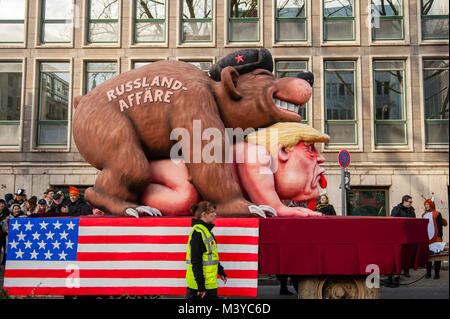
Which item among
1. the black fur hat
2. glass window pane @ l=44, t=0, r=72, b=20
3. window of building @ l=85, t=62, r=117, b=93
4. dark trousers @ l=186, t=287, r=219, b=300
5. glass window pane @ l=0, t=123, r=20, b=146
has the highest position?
glass window pane @ l=44, t=0, r=72, b=20

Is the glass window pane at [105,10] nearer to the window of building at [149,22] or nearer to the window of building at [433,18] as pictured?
the window of building at [149,22]

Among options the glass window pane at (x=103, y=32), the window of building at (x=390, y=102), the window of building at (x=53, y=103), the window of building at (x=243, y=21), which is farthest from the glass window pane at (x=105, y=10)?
the window of building at (x=390, y=102)

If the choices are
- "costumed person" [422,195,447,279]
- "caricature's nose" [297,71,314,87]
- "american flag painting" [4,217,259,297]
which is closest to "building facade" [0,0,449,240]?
"costumed person" [422,195,447,279]

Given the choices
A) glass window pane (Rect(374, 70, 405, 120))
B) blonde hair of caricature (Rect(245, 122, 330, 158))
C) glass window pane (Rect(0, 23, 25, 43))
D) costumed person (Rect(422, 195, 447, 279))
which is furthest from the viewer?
glass window pane (Rect(0, 23, 25, 43))

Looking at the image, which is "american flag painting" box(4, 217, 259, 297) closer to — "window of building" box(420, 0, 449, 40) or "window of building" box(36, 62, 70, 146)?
"window of building" box(36, 62, 70, 146)

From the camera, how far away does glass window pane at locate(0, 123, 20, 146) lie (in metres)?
15.4

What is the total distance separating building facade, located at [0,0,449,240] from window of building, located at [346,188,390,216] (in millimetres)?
33

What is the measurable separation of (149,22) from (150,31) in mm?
299

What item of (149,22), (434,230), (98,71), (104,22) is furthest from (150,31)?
(434,230)

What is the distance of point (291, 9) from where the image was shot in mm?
15578

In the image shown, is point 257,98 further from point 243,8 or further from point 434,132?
point 434,132

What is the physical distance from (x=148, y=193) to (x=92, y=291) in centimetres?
106

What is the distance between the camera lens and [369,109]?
15.0 m
